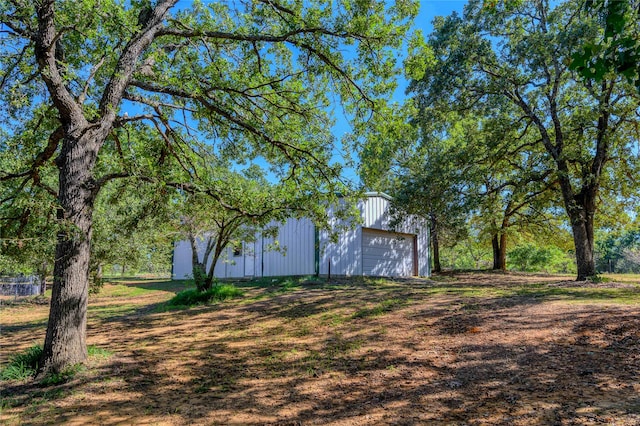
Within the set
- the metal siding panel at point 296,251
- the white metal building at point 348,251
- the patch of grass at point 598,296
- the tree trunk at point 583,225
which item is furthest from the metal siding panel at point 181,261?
the patch of grass at point 598,296

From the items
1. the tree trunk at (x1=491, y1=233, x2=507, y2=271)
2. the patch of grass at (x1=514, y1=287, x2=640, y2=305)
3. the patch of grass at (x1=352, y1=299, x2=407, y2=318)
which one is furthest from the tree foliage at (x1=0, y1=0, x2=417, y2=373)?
the tree trunk at (x1=491, y1=233, x2=507, y2=271)

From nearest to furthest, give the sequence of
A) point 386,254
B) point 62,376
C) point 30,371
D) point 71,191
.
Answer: point 62,376 < point 30,371 < point 71,191 < point 386,254

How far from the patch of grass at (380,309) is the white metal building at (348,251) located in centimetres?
581

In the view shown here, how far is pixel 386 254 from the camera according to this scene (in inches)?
683

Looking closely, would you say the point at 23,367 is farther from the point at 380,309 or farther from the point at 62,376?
the point at 380,309

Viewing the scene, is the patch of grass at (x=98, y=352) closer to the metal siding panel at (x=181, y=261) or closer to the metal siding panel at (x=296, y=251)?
the metal siding panel at (x=296, y=251)

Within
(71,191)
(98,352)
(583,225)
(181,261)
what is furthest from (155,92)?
(181,261)

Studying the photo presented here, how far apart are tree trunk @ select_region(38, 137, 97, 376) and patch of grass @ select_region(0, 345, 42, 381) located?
0.65 feet

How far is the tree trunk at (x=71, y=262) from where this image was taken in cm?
504

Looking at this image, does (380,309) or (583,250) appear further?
(583,250)

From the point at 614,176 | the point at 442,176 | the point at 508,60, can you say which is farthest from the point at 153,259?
the point at 614,176

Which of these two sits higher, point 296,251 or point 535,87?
point 535,87

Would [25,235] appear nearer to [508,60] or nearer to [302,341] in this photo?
[302,341]

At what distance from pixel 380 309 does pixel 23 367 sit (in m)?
5.71
